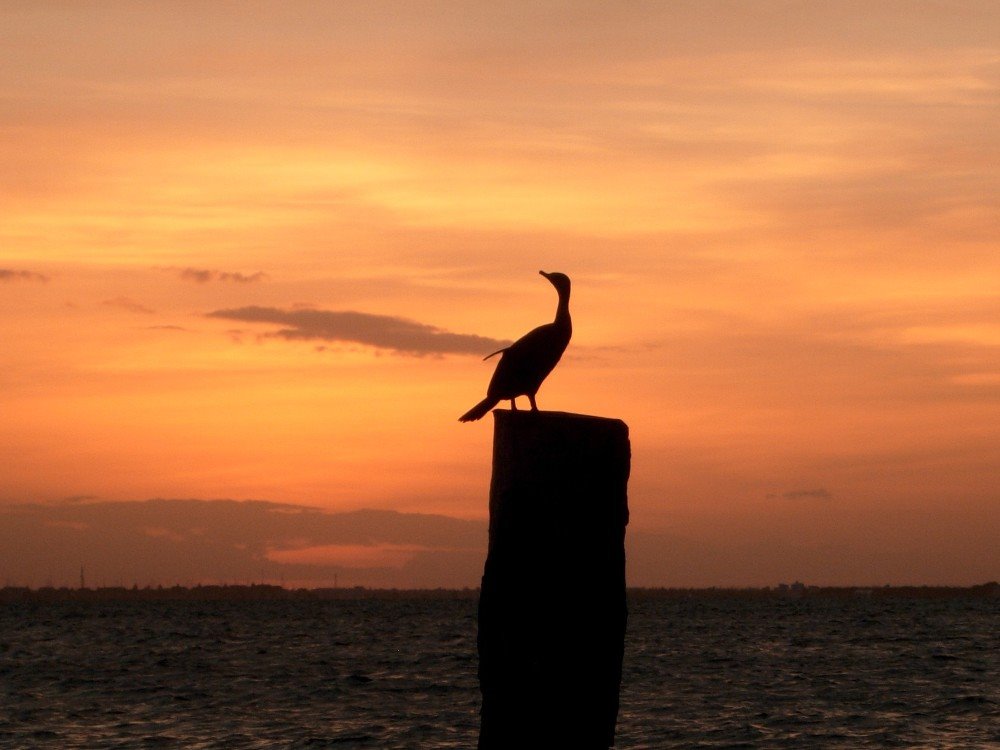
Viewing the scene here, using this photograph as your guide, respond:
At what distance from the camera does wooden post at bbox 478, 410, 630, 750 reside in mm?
7703

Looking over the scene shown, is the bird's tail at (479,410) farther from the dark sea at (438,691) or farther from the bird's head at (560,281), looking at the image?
the dark sea at (438,691)

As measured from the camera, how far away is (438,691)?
4734cm

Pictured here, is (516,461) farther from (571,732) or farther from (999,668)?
(999,668)

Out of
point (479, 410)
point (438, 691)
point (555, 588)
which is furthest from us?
point (438, 691)

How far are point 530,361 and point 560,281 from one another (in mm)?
737

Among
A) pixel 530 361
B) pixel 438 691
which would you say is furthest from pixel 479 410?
pixel 438 691

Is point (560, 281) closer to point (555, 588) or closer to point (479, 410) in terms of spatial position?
point (479, 410)

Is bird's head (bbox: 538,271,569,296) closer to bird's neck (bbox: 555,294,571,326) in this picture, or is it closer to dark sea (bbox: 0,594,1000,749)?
bird's neck (bbox: 555,294,571,326)

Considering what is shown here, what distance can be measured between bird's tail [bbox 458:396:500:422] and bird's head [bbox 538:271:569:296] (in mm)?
1008

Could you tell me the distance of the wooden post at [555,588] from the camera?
25.3 feet

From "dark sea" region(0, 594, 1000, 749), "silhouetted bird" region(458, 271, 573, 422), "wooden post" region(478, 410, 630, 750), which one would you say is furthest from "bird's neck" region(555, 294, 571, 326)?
"dark sea" region(0, 594, 1000, 749)

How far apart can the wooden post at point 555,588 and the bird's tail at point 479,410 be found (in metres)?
1.76

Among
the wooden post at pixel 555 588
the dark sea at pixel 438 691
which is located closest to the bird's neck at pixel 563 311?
the wooden post at pixel 555 588

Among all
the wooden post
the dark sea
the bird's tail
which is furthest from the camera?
the dark sea
